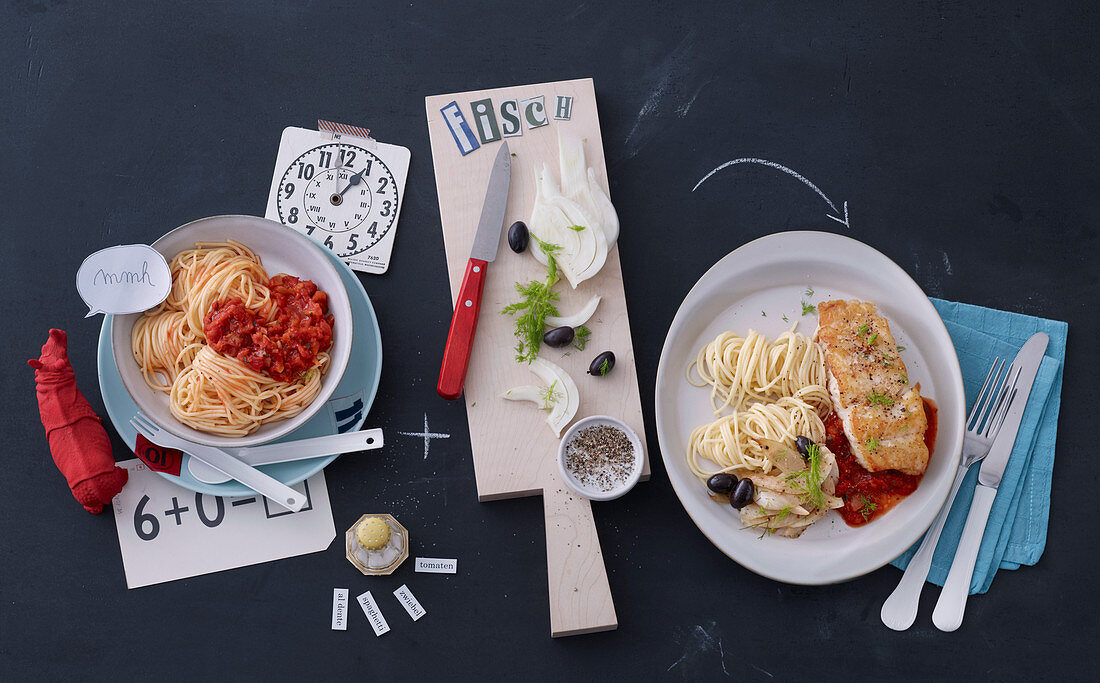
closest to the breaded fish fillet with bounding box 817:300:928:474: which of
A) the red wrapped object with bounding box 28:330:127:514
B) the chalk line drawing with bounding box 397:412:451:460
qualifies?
the chalk line drawing with bounding box 397:412:451:460

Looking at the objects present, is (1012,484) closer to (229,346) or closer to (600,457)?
(600,457)

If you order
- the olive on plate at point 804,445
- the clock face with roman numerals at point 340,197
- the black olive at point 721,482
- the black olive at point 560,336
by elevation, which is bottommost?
the black olive at point 721,482

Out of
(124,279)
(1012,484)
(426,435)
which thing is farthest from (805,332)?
(124,279)

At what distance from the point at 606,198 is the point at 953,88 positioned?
1.84 meters

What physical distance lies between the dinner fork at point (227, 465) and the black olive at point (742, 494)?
1.80m

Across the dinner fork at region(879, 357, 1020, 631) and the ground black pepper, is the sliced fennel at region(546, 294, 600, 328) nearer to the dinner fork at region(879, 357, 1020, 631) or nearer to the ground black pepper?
the ground black pepper

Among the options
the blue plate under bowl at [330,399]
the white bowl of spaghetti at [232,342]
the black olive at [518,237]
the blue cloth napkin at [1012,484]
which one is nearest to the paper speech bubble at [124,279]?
the white bowl of spaghetti at [232,342]

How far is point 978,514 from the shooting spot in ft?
11.3

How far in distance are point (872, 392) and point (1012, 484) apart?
86 centimetres

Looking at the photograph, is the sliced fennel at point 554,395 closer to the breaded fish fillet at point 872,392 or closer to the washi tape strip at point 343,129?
the breaded fish fillet at point 872,392

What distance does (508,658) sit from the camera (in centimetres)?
348

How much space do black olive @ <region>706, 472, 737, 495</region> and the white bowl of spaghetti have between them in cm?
160

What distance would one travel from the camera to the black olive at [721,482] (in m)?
3.30

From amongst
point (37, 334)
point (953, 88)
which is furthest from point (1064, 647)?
point (37, 334)
